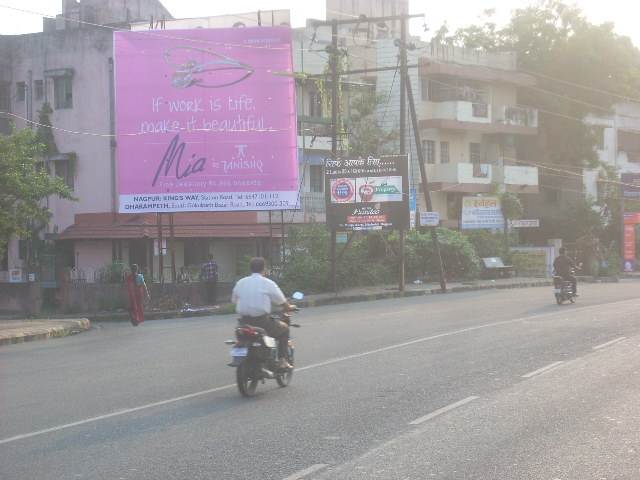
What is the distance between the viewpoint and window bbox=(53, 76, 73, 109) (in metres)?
39.8

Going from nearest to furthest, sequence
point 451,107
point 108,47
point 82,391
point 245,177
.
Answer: point 82,391
point 245,177
point 108,47
point 451,107

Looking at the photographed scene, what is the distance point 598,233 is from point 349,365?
45.8m

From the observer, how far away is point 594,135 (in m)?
55.7

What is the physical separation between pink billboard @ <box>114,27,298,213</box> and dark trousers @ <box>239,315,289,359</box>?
1956 centimetres

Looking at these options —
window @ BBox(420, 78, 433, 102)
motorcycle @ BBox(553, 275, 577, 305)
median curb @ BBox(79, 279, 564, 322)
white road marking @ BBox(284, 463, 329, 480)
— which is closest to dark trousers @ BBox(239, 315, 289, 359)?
white road marking @ BBox(284, 463, 329, 480)

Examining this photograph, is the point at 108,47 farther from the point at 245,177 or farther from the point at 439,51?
the point at 439,51

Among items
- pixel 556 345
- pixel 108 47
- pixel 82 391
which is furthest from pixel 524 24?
pixel 82 391

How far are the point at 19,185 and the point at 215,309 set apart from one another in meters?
7.39

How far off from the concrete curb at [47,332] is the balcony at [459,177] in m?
26.7

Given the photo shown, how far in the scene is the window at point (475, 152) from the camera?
50156 mm

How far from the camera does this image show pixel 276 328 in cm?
1063

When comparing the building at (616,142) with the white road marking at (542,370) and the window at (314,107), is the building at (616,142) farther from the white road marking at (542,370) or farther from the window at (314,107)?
the white road marking at (542,370)

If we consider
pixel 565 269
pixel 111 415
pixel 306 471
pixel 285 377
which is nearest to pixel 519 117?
pixel 565 269

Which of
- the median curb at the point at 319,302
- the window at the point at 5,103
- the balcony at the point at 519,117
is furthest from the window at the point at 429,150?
the window at the point at 5,103
